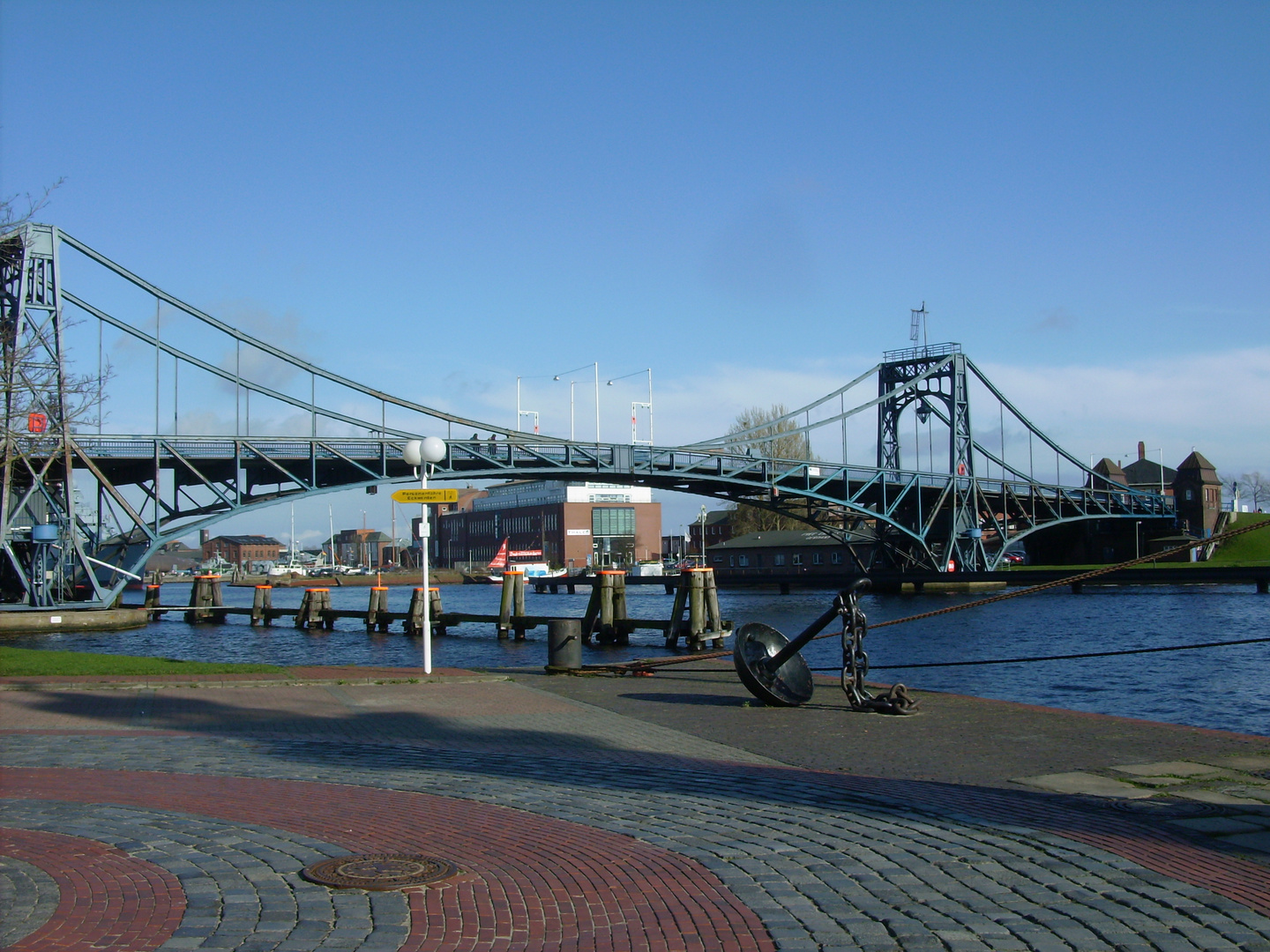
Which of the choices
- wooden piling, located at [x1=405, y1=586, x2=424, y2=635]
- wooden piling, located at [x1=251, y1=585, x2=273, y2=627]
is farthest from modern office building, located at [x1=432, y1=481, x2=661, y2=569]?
wooden piling, located at [x1=405, y1=586, x2=424, y2=635]

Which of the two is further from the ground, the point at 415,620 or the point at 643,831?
the point at 643,831

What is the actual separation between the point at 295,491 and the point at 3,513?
1080cm

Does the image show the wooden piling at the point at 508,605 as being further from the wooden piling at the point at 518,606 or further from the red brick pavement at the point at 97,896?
the red brick pavement at the point at 97,896

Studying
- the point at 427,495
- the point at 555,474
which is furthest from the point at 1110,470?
the point at 427,495

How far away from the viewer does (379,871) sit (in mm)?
5543

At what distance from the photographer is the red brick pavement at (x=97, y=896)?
446cm

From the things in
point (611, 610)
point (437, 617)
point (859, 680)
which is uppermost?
point (859, 680)

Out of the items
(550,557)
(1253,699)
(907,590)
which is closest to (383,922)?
(1253,699)

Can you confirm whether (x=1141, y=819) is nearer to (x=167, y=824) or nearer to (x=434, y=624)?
(x=167, y=824)

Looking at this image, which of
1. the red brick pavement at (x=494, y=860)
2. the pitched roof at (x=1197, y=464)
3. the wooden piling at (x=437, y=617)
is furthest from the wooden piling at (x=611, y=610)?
the pitched roof at (x=1197, y=464)

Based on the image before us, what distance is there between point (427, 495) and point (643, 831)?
10.5 meters

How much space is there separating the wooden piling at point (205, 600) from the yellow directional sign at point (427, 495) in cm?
3771

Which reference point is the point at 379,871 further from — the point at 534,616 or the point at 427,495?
the point at 534,616

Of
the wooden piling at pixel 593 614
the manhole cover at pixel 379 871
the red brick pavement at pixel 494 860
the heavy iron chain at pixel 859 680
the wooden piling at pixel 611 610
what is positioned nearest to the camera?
the red brick pavement at pixel 494 860
